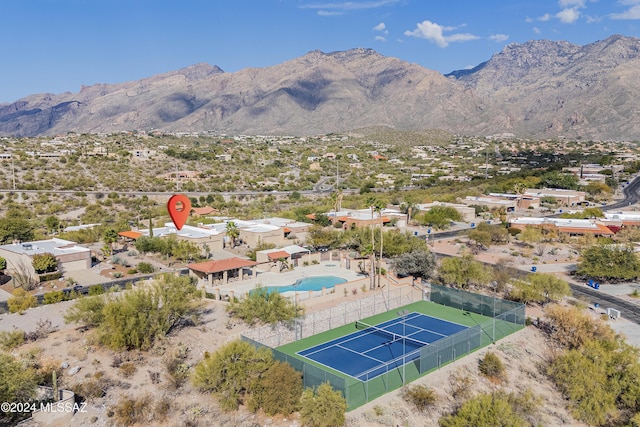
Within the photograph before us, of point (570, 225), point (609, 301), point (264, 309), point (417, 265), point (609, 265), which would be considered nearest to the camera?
point (264, 309)

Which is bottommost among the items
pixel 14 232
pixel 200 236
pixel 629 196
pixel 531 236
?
pixel 629 196

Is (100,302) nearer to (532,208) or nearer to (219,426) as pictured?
(219,426)

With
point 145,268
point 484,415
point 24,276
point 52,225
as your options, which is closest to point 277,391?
point 484,415

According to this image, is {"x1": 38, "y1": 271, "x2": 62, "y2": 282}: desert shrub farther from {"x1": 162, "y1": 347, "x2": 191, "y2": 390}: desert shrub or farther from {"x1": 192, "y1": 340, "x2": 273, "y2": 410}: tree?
{"x1": 192, "y1": 340, "x2": 273, "y2": 410}: tree

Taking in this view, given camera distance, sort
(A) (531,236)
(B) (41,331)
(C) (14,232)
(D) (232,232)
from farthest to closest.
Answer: (A) (531,236), (D) (232,232), (C) (14,232), (B) (41,331)

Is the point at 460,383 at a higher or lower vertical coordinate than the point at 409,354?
lower

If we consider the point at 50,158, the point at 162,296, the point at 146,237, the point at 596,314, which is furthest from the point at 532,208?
the point at 50,158

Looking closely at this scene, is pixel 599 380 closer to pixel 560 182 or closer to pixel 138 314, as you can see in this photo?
pixel 138 314

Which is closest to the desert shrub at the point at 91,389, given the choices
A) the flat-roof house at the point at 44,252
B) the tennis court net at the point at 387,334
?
the tennis court net at the point at 387,334
